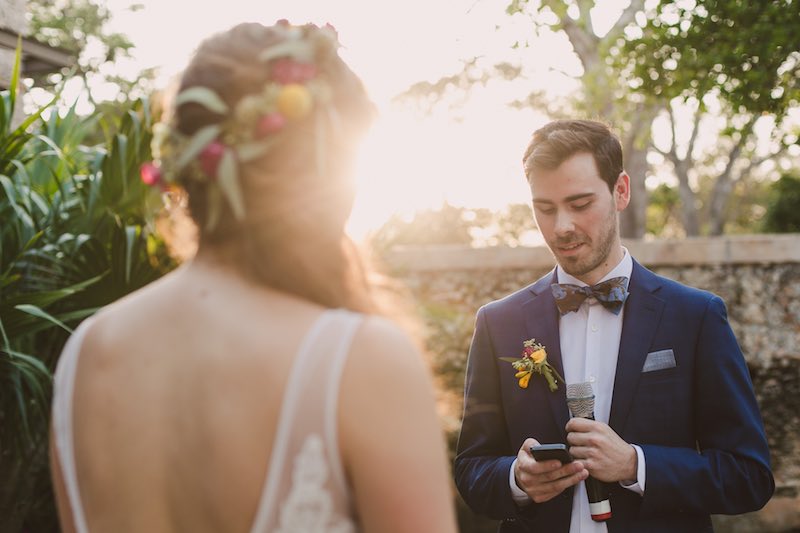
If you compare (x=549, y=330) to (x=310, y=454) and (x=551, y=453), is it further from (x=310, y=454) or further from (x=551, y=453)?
(x=310, y=454)

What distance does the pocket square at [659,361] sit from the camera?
8.47ft

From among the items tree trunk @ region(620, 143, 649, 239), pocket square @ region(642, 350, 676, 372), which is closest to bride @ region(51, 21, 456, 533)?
pocket square @ region(642, 350, 676, 372)

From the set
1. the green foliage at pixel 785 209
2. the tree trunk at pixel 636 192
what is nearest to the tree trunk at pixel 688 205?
the green foliage at pixel 785 209

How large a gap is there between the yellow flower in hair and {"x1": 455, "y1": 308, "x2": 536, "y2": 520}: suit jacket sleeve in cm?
171

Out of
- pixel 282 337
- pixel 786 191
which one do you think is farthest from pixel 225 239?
pixel 786 191

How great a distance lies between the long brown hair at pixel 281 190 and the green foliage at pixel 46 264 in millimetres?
3452

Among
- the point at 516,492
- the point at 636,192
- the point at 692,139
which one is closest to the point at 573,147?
the point at 516,492

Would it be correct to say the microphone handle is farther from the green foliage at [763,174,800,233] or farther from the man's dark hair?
the green foliage at [763,174,800,233]

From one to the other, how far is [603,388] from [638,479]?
13.7 inches

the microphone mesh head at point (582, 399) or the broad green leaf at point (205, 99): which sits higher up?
the broad green leaf at point (205, 99)

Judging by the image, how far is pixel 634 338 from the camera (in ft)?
8.70

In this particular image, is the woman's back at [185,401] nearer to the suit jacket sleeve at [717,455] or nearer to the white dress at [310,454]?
the white dress at [310,454]

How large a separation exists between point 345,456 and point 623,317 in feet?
5.70

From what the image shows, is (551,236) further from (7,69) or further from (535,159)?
(7,69)
